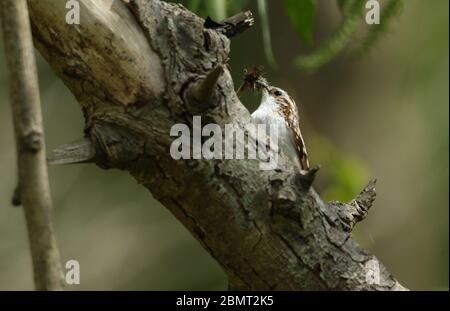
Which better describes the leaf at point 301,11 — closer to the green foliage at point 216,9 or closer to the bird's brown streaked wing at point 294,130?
the green foliage at point 216,9

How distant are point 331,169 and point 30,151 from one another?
3454 millimetres

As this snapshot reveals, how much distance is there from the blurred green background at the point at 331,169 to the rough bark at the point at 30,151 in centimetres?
297

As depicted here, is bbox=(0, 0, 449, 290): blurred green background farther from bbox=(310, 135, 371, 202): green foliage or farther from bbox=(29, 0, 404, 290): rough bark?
bbox=(29, 0, 404, 290): rough bark

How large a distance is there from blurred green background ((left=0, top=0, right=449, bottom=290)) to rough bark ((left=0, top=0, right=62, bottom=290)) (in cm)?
297

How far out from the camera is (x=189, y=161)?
219cm

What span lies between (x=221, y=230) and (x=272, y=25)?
12.0 feet

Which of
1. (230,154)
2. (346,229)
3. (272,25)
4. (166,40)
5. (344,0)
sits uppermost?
(272,25)

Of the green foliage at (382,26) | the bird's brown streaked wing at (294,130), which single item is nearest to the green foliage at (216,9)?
the green foliage at (382,26)

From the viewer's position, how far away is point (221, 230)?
2.22m

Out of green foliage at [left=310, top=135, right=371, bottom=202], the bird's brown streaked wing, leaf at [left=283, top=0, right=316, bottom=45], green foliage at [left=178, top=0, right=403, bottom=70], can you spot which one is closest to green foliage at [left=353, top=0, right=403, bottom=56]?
green foliage at [left=178, top=0, right=403, bottom=70]

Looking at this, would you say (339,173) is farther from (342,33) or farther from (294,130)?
(342,33)

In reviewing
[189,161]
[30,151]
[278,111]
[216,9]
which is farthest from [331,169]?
[30,151]
